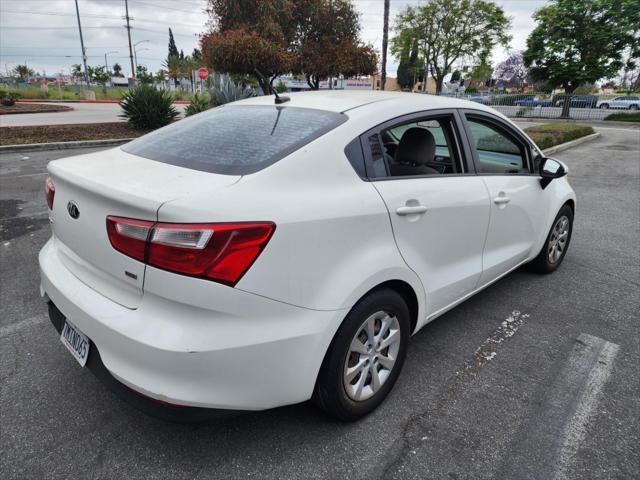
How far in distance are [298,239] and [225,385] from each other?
61 cm

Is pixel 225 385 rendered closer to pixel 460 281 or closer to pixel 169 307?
pixel 169 307

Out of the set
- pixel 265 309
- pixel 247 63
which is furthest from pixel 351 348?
pixel 247 63

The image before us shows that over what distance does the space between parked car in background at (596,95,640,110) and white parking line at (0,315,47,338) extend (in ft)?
144

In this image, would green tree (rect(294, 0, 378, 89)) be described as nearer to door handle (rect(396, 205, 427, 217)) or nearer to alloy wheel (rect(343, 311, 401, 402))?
door handle (rect(396, 205, 427, 217))

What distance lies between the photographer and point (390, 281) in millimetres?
2156

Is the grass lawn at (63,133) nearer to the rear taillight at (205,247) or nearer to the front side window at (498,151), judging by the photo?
the front side window at (498,151)

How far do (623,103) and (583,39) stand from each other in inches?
545

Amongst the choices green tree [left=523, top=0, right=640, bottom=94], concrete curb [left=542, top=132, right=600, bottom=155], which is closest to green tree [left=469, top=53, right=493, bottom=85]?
green tree [left=523, top=0, right=640, bottom=94]

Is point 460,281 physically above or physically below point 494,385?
above

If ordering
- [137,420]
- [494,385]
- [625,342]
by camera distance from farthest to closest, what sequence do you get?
[625,342], [494,385], [137,420]

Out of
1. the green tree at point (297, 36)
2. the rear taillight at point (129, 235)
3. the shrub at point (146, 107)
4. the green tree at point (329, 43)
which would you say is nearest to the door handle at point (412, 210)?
the rear taillight at point (129, 235)

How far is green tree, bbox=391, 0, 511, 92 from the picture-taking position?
34031 mm

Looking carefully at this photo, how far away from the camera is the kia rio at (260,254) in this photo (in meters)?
1.62

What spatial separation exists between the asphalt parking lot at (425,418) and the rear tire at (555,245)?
A: 46 cm
